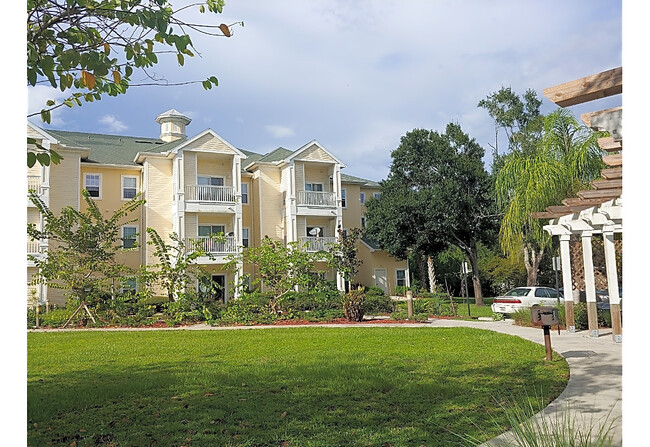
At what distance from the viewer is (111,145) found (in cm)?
2611

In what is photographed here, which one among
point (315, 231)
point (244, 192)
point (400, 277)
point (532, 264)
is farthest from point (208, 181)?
point (532, 264)

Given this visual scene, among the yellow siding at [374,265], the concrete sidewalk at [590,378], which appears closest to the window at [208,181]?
the yellow siding at [374,265]

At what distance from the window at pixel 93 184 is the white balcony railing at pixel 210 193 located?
4.10m

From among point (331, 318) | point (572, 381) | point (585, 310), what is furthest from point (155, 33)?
point (331, 318)

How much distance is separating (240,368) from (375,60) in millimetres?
5270

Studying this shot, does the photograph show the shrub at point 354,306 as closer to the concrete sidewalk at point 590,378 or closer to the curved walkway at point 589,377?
the curved walkway at point 589,377

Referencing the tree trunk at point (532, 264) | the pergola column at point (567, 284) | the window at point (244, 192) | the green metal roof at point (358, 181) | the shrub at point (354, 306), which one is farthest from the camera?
the green metal roof at point (358, 181)

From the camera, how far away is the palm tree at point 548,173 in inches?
720

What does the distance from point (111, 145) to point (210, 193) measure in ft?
21.0

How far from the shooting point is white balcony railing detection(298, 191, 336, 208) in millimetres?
25938

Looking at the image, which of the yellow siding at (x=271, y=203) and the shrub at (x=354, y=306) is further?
the yellow siding at (x=271, y=203)

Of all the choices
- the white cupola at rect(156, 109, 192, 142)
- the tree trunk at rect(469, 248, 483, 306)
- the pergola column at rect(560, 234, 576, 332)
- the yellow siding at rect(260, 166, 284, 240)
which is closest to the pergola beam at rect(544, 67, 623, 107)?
the pergola column at rect(560, 234, 576, 332)

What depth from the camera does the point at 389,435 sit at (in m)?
4.55

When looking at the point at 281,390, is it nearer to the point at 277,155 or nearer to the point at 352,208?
the point at 277,155
